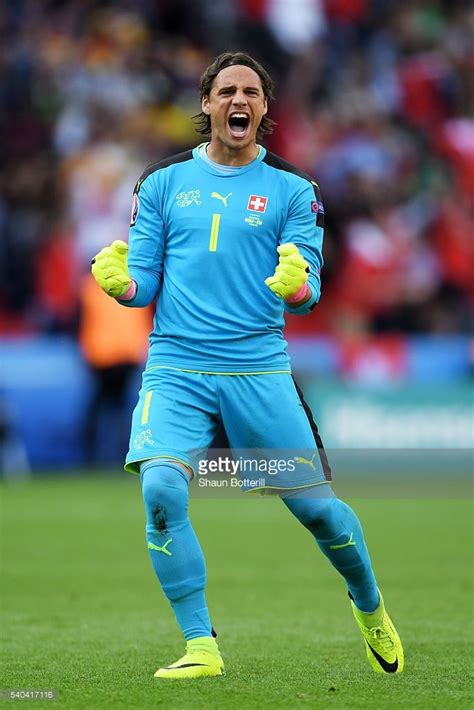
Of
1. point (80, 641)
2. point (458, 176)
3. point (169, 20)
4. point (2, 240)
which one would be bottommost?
point (80, 641)

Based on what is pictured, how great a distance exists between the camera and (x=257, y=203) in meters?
5.54

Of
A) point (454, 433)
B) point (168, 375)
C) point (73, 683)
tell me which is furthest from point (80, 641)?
point (454, 433)

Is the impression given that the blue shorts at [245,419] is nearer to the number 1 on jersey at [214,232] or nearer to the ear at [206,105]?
the number 1 on jersey at [214,232]

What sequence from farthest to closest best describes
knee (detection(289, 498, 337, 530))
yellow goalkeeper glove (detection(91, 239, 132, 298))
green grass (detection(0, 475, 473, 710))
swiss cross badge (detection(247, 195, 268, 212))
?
swiss cross badge (detection(247, 195, 268, 212)) < knee (detection(289, 498, 337, 530)) < yellow goalkeeper glove (detection(91, 239, 132, 298)) < green grass (detection(0, 475, 473, 710))

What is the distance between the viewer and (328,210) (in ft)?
54.1

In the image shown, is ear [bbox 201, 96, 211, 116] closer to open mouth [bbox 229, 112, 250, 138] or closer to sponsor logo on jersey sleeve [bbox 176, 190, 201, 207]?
open mouth [bbox 229, 112, 250, 138]

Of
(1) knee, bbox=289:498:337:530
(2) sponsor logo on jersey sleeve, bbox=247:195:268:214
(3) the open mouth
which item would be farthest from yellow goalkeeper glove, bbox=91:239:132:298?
(1) knee, bbox=289:498:337:530

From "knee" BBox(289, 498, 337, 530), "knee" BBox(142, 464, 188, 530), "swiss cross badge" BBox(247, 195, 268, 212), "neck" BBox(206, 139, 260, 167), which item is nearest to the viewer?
"knee" BBox(142, 464, 188, 530)

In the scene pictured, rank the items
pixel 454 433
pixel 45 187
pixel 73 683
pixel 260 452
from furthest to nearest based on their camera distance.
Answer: pixel 45 187
pixel 454 433
pixel 260 452
pixel 73 683

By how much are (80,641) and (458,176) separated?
40.8 feet

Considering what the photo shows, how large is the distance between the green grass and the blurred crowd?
3.72 m

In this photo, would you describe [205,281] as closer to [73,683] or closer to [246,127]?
[246,127]

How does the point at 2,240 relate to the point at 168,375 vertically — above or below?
above

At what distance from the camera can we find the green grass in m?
5.04
